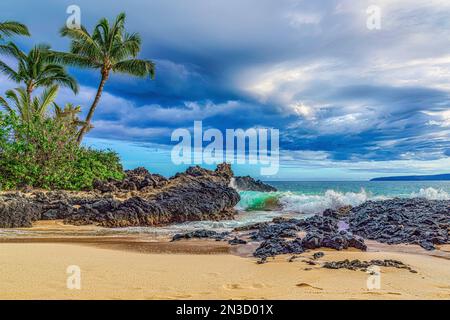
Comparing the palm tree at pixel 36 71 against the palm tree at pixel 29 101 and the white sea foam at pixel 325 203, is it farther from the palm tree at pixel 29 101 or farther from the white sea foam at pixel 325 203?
the white sea foam at pixel 325 203

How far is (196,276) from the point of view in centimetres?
489

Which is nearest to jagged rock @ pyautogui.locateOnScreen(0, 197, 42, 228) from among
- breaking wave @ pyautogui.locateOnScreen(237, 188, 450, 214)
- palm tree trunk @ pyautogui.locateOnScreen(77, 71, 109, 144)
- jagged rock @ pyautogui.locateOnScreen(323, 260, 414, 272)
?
jagged rock @ pyautogui.locateOnScreen(323, 260, 414, 272)

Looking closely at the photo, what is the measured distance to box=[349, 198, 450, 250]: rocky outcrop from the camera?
8.46m

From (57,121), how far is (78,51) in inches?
275

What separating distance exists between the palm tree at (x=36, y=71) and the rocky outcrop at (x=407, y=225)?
24225mm

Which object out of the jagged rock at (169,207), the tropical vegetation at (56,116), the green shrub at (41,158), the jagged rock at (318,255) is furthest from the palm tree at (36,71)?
the jagged rock at (318,255)

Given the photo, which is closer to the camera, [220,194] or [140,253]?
[140,253]

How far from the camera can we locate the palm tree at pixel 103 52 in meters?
24.5

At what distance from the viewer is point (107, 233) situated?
33.4 ft

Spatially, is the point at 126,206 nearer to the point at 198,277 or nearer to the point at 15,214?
the point at 15,214

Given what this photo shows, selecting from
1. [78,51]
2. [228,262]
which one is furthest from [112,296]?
[78,51]

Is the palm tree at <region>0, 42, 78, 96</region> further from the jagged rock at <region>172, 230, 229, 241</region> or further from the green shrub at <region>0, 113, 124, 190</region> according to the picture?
the jagged rock at <region>172, 230, 229, 241</region>

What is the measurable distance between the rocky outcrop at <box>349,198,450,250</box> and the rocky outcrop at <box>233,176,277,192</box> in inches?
1157
